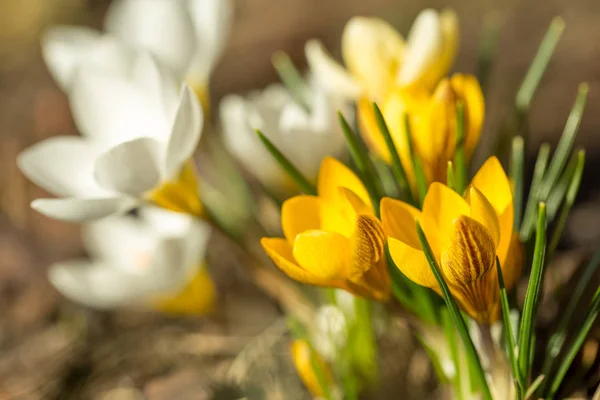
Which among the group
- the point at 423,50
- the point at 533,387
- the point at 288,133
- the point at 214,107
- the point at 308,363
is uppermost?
the point at 423,50

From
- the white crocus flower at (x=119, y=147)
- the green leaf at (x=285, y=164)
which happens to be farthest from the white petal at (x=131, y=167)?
the green leaf at (x=285, y=164)

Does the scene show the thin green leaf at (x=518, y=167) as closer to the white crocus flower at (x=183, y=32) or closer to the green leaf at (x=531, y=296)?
the green leaf at (x=531, y=296)

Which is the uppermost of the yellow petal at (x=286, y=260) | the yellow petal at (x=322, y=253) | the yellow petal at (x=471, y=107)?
the yellow petal at (x=471, y=107)

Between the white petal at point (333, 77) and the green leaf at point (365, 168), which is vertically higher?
the white petal at point (333, 77)

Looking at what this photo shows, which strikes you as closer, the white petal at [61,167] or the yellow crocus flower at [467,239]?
Result: the yellow crocus flower at [467,239]

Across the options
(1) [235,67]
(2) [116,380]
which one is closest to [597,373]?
(2) [116,380]

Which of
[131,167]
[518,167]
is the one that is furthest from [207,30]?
[518,167]

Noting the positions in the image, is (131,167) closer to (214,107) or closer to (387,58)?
(387,58)
